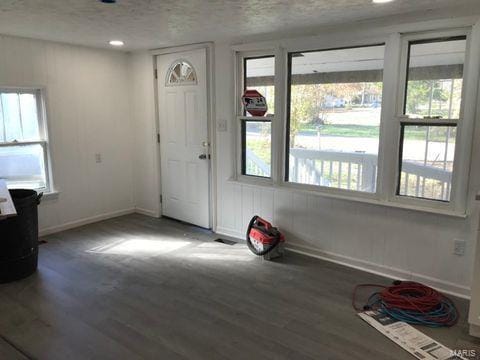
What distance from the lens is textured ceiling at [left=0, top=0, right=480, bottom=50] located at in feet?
Answer: 8.96

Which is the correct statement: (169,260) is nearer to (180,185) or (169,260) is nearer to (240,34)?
(180,185)

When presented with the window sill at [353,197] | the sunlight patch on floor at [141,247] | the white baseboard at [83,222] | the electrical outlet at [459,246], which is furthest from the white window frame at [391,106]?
the white baseboard at [83,222]

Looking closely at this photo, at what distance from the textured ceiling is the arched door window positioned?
0.53 metres

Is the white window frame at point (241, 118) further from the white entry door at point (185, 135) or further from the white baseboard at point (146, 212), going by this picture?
the white baseboard at point (146, 212)

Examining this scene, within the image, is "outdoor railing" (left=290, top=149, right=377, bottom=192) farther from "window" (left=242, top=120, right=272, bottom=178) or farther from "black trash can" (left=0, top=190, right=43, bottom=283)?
"black trash can" (left=0, top=190, right=43, bottom=283)

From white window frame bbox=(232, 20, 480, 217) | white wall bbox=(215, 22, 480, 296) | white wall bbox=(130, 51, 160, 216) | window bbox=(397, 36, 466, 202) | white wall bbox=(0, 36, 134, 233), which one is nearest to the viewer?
white window frame bbox=(232, 20, 480, 217)

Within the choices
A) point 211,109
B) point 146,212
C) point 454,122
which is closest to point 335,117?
point 454,122

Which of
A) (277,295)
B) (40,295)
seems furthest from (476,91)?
(40,295)

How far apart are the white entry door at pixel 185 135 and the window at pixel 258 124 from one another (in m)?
0.51

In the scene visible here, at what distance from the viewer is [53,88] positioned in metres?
4.44

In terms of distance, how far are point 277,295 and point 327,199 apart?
110cm

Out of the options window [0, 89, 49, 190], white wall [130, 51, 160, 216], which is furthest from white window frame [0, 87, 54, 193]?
white wall [130, 51, 160, 216]

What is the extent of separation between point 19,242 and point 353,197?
3.01m

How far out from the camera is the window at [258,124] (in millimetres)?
4016
